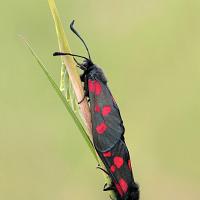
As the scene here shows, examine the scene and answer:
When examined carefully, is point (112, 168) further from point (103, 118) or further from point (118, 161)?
point (103, 118)

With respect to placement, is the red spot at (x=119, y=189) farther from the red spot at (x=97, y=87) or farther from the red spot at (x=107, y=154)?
the red spot at (x=97, y=87)

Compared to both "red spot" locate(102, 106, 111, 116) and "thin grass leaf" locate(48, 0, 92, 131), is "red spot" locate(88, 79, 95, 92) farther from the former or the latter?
"thin grass leaf" locate(48, 0, 92, 131)

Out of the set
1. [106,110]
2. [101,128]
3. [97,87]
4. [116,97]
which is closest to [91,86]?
[97,87]

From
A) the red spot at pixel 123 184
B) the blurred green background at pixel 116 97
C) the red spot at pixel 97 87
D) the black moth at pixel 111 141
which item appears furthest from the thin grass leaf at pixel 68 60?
the blurred green background at pixel 116 97

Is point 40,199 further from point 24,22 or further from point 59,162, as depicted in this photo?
point 24,22

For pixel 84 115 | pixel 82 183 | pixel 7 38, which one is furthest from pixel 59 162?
pixel 84 115

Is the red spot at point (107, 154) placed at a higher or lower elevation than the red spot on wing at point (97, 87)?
lower

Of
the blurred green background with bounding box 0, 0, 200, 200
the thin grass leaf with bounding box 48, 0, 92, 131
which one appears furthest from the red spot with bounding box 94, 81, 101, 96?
the blurred green background with bounding box 0, 0, 200, 200

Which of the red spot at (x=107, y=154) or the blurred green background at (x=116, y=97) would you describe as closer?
the red spot at (x=107, y=154)
